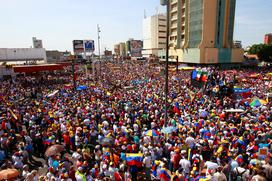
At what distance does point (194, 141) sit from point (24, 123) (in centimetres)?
1015

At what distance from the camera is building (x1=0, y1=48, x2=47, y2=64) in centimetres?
7031

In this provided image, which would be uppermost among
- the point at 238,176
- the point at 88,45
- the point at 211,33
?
the point at 211,33

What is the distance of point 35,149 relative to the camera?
10820mm

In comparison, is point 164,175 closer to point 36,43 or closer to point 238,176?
point 238,176

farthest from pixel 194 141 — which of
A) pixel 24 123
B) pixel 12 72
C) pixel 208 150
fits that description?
pixel 12 72

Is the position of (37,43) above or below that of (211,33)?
above

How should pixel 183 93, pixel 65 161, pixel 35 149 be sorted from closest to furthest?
pixel 65 161 → pixel 35 149 → pixel 183 93

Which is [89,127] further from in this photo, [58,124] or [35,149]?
[35,149]

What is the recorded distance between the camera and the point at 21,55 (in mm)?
74000

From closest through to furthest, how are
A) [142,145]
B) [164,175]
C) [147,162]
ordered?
[164,175]
[147,162]
[142,145]

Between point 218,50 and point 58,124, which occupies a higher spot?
point 218,50

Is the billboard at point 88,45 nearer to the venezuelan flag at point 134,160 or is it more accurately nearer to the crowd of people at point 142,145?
the crowd of people at point 142,145

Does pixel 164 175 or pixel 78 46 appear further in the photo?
pixel 78 46

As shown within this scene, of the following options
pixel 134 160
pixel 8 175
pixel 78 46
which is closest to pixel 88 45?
pixel 78 46
